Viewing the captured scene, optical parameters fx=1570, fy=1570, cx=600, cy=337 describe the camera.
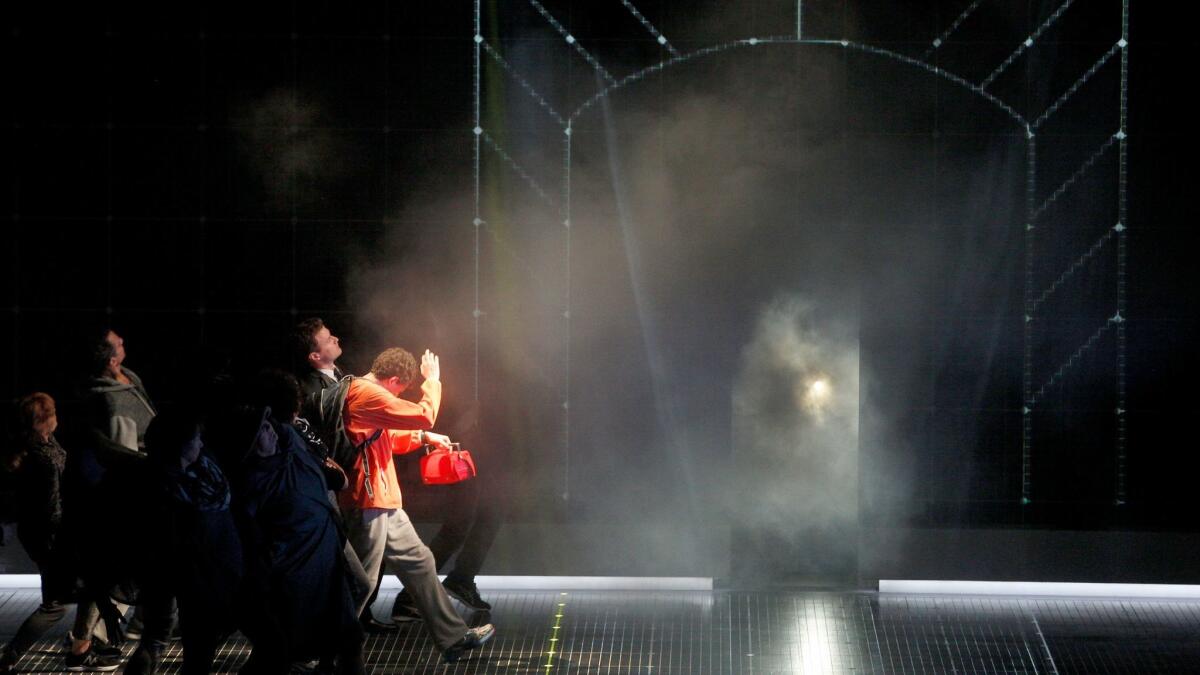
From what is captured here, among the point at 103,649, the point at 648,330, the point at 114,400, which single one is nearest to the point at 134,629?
the point at 103,649

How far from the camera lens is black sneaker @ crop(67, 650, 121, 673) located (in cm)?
683

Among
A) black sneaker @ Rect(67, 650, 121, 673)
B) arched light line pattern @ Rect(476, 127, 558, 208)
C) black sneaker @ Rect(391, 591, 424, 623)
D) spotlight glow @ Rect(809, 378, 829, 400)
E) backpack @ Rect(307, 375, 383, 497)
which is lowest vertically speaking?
black sneaker @ Rect(67, 650, 121, 673)

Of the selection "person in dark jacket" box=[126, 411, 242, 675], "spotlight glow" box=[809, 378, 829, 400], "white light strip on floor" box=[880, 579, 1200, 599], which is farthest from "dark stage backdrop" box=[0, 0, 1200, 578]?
"person in dark jacket" box=[126, 411, 242, 675]

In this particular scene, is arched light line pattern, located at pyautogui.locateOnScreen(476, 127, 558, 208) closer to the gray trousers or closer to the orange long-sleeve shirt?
the orange long-sleeve shirt

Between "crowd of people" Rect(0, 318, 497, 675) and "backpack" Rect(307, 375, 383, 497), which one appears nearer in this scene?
"crowd of people" Rect(0, 318, 497, 675)

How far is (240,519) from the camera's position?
18.1 ft

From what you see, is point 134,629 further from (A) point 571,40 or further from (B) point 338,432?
(A) point 571,40

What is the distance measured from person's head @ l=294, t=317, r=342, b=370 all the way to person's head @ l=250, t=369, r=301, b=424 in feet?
3.86

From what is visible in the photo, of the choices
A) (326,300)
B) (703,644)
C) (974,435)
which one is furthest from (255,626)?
(974,435)

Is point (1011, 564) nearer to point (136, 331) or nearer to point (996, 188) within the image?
point (996, 188)

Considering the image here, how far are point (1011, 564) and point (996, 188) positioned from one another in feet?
6.55

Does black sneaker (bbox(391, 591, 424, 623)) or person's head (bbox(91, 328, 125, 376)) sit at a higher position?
person's head (bbox(91, 328, 125, 376))

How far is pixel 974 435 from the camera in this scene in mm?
8289

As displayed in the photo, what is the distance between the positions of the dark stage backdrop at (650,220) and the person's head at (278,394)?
2.50 metres
